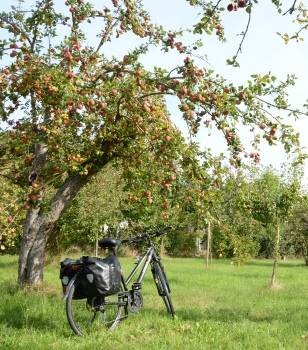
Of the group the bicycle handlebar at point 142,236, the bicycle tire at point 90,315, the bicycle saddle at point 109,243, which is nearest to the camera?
the bicycle tire at point 90,315

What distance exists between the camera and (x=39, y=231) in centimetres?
1191

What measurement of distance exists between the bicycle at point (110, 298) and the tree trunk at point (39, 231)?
131 inches

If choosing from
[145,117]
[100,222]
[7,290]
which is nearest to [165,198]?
[145,117]

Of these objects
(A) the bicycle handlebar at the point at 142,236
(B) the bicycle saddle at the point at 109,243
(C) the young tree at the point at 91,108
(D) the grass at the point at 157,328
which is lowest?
(D) the grass at the point at 157,328

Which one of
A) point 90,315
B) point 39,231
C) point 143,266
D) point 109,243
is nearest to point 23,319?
point 90,315

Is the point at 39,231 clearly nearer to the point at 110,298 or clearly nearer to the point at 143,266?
the point at 143,266

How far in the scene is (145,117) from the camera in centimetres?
946

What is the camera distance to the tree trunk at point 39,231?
11.6 meters

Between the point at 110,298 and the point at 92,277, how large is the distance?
122 cm

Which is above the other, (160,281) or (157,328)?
(160,281)

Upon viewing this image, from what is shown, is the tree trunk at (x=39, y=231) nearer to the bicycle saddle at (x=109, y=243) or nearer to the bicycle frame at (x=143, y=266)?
the bicycle frame at (x=143, y=266)

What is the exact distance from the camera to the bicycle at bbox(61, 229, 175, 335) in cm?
682

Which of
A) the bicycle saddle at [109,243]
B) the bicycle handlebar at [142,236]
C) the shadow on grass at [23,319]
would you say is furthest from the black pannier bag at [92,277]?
the shadow on grass at [23,319]

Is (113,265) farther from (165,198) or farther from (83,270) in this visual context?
(165,198)
